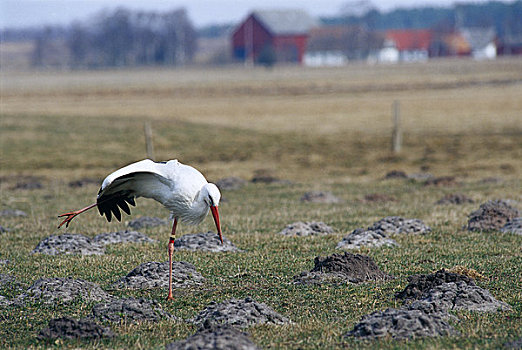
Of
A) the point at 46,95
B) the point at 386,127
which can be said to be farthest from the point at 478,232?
the point at 46,95

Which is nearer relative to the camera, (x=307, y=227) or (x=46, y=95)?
(x=307, y=227)

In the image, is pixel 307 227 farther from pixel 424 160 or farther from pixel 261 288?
pixel 424 160

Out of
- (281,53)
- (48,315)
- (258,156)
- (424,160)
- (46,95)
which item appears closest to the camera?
(48,315)

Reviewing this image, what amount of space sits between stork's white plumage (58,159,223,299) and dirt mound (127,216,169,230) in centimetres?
493

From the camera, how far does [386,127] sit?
40188 mm

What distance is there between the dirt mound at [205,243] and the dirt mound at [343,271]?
240 centimetres

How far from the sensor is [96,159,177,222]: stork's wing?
31.6ft

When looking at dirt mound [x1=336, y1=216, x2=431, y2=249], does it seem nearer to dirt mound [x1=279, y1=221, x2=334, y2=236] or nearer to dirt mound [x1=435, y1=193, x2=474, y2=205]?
dirt mound [x1=279, y1=221, x2=334, y2=236]

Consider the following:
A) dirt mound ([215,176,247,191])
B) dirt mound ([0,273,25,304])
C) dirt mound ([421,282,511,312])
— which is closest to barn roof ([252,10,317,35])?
dirt mound ([215,176,247,191])

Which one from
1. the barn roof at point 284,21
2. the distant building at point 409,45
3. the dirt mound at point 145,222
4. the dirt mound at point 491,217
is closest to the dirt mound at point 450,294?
the dirt mound at point 491,217

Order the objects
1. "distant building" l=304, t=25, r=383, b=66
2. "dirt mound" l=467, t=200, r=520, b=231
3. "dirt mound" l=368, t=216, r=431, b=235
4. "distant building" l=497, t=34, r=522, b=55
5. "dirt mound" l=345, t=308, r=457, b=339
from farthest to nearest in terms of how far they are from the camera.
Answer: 1. "distant building" l=497, t=34, r=522, b=55
2. "distant building" l=304, t=25, r=383, b=66
3. "dirt mound" l=467, t=200, r=520, b=231
4. "dirt mound" l=368, t=216, r=431, b=235
5. "dirt mound" l=345, t=308, r=457, b=339

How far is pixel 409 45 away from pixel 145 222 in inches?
5953

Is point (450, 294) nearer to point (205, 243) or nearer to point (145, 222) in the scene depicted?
point (205, 243)

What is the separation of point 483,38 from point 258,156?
144273 mm
